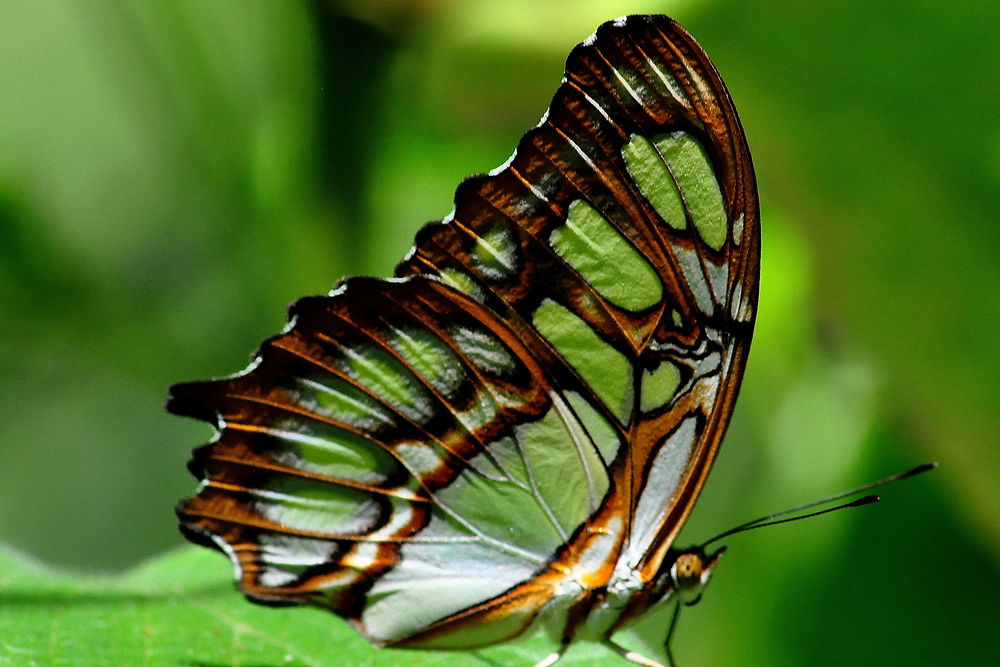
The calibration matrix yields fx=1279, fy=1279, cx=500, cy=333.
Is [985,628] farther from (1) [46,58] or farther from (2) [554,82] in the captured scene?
(1) [46,58]

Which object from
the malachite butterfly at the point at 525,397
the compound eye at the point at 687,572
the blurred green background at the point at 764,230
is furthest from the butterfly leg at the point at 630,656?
the blurred green background at the point at 764,230

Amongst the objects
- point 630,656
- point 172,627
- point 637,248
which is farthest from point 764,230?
point 172,627

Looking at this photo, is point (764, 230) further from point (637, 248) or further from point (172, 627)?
point (172, 627)

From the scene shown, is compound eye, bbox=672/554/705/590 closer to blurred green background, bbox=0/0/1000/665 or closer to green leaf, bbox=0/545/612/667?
green leaf, bbox=0/545/612/667

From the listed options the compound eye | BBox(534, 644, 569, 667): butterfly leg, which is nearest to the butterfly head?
the compound eye

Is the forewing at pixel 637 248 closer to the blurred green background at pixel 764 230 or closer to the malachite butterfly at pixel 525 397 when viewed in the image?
the malachite butterfly at pixel 525 397

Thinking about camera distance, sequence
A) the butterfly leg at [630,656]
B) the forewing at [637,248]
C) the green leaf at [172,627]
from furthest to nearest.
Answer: the butterfly leg at [630,656]
the green leaf at [172,627]
the forewing at [637,248]

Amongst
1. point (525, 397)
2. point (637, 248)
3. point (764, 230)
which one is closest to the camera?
point (637, 248)
